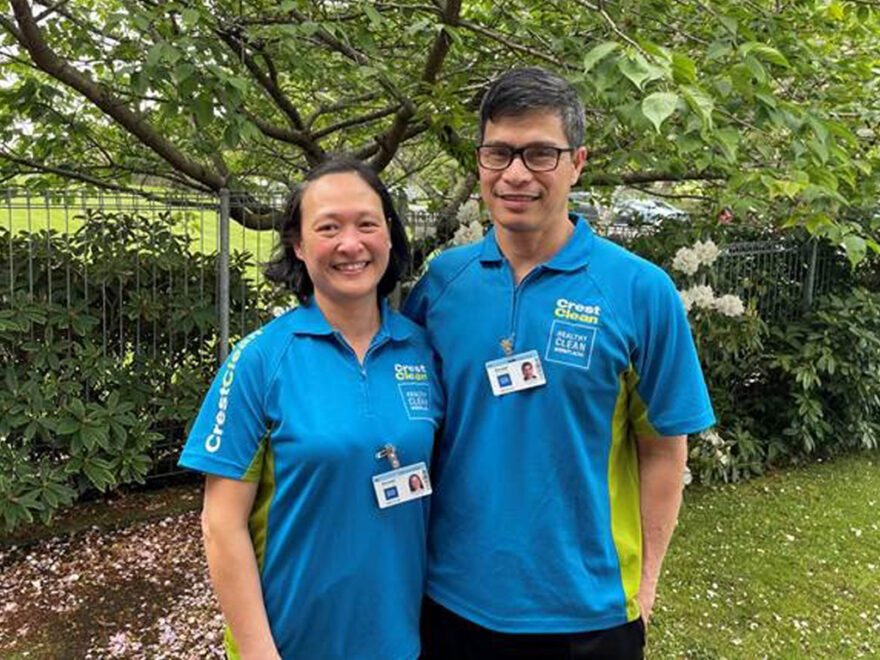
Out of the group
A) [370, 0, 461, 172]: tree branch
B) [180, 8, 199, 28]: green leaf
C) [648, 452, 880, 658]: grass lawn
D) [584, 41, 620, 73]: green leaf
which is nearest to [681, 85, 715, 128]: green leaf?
[584, 41, 620, 73]: green leaf

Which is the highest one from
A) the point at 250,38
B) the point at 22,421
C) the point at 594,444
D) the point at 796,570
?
the point at 250,38

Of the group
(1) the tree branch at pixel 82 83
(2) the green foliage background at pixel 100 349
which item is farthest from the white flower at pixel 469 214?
(1) the tree branch at pixel 82 83

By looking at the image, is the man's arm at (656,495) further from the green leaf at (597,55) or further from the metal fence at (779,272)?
the metal fence at (779,272)

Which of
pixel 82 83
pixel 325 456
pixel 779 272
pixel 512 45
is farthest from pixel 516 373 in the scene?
pixel 779 272

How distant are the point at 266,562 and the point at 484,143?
1006 millimetres

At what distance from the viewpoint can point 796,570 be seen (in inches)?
175

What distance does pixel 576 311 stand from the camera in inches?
68.3

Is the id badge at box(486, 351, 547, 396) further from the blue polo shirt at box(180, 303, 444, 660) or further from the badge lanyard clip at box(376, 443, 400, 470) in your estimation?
the badge lanyard clip at box(376, 443, 400, 470)

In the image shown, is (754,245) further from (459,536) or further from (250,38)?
(459,536)

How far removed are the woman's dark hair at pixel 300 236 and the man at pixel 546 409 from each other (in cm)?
23

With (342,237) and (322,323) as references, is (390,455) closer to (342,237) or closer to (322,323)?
(322,323)

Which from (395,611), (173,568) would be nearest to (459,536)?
(395,611)

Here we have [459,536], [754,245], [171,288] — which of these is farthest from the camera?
[754,245]

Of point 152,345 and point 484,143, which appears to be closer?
point 484,143
